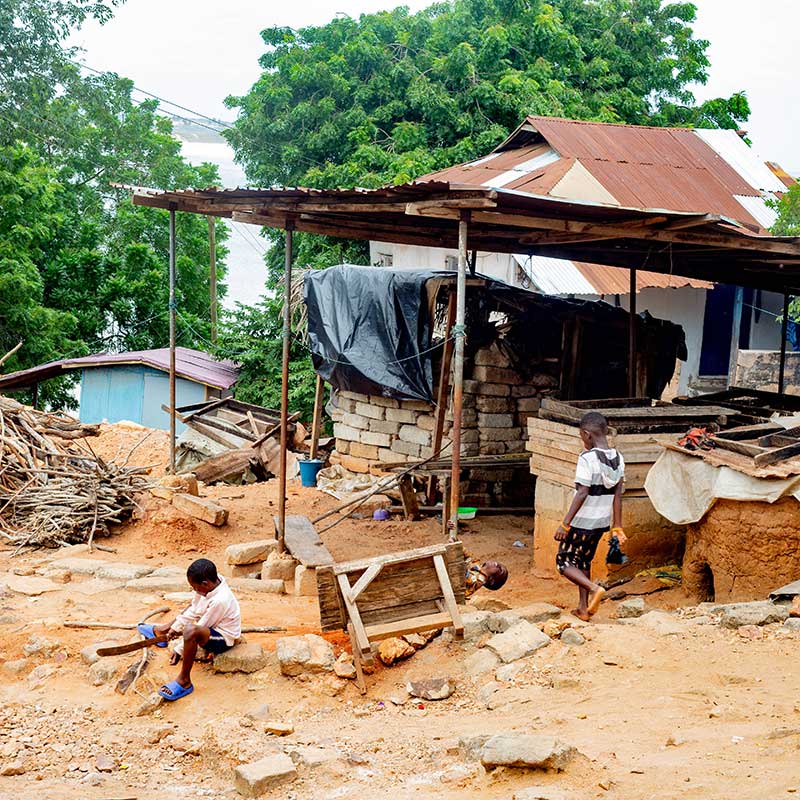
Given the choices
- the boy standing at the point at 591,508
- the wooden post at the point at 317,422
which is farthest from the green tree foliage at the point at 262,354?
the boy standing at the point at 591,508

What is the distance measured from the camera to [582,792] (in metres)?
3.88

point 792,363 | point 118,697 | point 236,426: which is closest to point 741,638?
point 118,697

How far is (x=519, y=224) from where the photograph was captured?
7.91 metres

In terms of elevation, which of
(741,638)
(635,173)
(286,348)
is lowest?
(741,638)

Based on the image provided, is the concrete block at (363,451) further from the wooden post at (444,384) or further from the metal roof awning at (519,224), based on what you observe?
the metal roof awning at (519,224)

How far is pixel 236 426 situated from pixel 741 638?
38.8ft

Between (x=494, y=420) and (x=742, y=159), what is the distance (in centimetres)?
1403

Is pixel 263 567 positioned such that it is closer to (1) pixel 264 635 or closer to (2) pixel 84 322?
(1) pixel 264 635

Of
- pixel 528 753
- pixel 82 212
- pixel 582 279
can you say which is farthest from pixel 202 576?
pixel 82 212

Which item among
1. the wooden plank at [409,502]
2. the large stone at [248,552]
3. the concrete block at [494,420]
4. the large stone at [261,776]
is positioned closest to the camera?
the large stone at [261,776]

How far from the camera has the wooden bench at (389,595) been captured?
230 inches

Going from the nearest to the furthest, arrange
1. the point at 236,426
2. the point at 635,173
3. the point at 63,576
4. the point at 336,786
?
the point at 336,786 → the point at 63,576 → the point at 236,426 → the point at 635,173

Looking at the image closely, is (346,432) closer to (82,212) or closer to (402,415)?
(402,415)

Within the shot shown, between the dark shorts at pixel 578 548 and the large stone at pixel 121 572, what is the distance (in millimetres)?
4023
